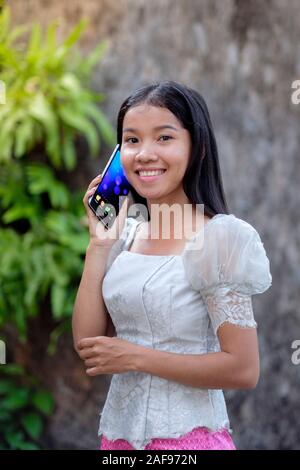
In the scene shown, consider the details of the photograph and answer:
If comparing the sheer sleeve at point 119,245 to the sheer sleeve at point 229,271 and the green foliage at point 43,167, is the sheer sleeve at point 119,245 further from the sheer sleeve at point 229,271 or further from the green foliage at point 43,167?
the green foliage at point 43,167

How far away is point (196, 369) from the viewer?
5.82 ft

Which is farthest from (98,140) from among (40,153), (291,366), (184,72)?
(291,366)

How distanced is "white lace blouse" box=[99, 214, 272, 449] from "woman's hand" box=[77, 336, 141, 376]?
0.08 metres

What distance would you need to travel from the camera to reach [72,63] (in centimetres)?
419

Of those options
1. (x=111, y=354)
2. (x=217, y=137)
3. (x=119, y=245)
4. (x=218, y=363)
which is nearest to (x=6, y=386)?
(x=217, y=137)

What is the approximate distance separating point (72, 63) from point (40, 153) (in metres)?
0.56

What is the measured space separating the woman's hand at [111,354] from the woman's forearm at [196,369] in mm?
20

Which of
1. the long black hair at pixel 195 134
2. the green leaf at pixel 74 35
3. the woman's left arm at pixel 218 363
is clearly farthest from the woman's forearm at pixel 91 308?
the green leaf at pixel 74 35

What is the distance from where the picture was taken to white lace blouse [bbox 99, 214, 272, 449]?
1766 millimetres

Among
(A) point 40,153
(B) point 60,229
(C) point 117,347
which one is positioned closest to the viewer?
(C) point 117,347

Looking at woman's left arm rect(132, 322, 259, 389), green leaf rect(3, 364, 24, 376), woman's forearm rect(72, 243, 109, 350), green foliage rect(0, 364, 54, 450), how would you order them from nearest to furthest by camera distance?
woman's left arm rect(132, 322, 259, 389), woman's forearm rect(72, 243, 109, 350), green foliage rect(0, 364, 54, 450), green leaf rect(3, 364, 24, 376)

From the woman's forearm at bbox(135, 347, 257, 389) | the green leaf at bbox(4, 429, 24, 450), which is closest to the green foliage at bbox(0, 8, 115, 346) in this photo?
the green leaf at bbox(4, 429, 24, 450)

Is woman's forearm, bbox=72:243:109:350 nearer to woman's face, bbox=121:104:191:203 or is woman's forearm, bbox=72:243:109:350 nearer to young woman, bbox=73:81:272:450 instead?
young woman, bbox=73:81:272:450

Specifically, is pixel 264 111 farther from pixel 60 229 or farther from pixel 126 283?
pixel 126 283
